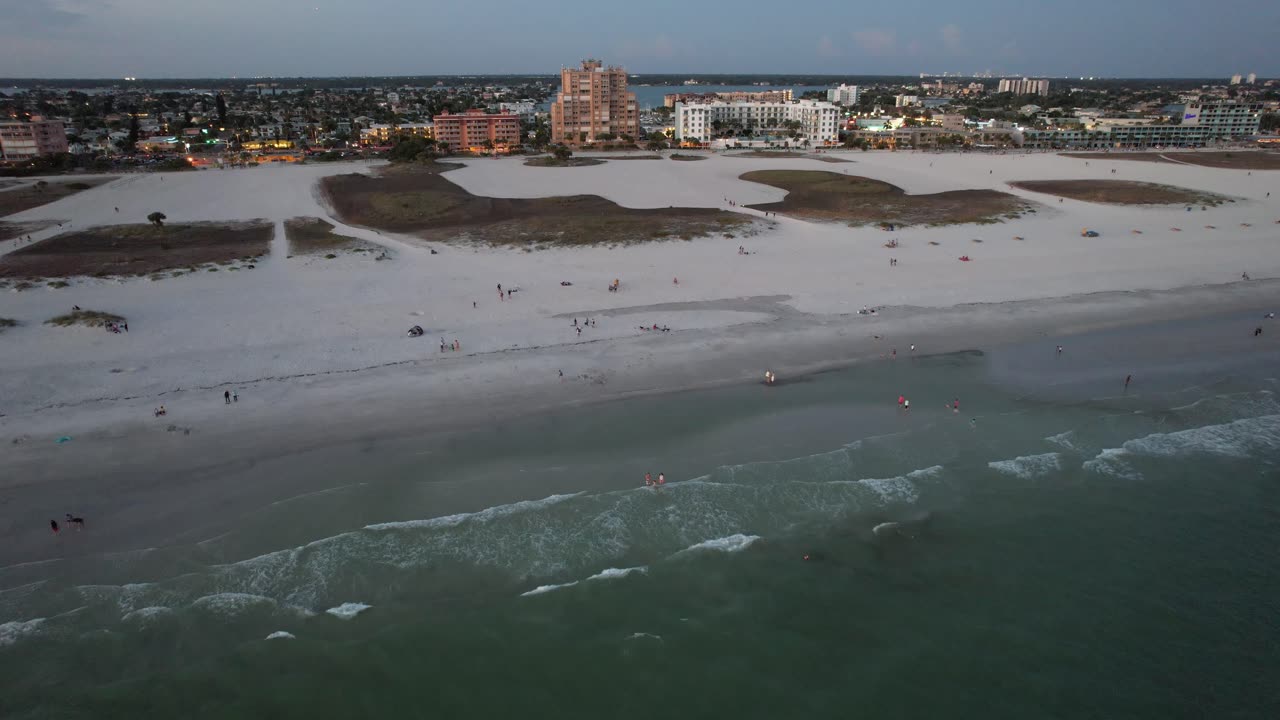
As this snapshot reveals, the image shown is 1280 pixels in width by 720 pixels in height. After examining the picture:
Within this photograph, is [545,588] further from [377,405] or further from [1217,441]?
[1217,441]

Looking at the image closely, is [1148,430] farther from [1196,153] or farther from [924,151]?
[1196,153]

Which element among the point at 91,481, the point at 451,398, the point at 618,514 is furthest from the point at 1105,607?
the point at 91,481

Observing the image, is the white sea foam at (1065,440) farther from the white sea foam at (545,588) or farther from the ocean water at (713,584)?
the white sea foam at (545,588)

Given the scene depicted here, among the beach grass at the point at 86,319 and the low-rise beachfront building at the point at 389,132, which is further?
the low-rise beachfront building at the point at 389,132

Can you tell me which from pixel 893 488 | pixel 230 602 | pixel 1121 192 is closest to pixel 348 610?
pixel 230 602

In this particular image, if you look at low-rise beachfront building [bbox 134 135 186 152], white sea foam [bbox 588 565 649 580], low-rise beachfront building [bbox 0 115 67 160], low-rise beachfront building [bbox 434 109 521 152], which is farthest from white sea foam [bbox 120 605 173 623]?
low-rise beachfront building [bbox 134 135 186 152]

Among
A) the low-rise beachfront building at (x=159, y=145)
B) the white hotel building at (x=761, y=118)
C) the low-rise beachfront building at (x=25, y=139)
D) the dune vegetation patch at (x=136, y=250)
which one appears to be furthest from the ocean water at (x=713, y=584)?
the low-rise beachfront building at (x=159, y=145)
